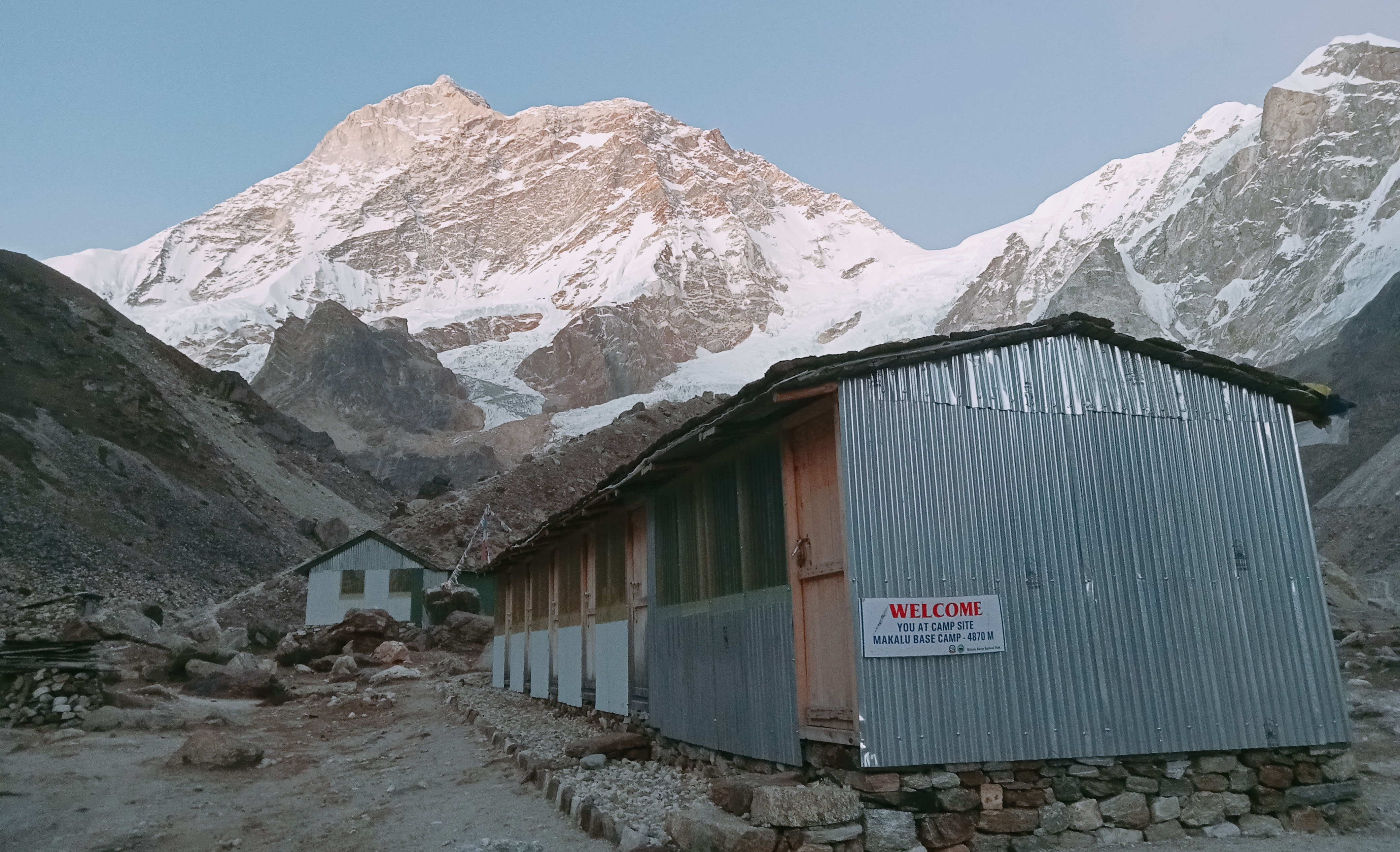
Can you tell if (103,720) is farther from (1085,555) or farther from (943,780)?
(1085,555)

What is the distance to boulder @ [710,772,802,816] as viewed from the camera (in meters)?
7.09

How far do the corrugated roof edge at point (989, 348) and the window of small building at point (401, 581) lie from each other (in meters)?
30.2

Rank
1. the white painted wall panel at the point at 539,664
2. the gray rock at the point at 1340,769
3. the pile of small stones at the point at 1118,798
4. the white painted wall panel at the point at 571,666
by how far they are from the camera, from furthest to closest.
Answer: the white painted wall panel at the point at 539,664 → the white painted wall panel at the point at 571,666 → the gray rock at the point at 1340,769 → the pile of small stones at the point at 1118,798

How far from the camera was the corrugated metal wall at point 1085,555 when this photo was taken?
7.39m

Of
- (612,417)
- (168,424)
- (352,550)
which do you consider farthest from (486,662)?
(612,417)

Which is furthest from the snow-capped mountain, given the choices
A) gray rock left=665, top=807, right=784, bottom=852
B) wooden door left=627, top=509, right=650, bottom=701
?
gray rock left=665, top=807, right=784, bottom=852

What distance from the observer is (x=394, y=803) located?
33.6ft

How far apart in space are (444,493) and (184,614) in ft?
94.3

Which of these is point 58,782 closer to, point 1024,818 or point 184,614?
point 1024,818

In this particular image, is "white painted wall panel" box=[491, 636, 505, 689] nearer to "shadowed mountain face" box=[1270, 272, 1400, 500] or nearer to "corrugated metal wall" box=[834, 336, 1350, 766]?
"corrugated metal wall" box=[834, 336, 1350, 766]

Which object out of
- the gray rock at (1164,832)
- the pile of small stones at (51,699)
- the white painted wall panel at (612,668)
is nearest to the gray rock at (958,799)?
the gray rock at (1164,832)

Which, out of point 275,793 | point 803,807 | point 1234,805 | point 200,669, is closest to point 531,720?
point 275,793

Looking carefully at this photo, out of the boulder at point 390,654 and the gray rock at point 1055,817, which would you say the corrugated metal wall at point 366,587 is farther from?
the gray rock at point 1055,817

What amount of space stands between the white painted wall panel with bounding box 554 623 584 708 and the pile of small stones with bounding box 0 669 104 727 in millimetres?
7443
